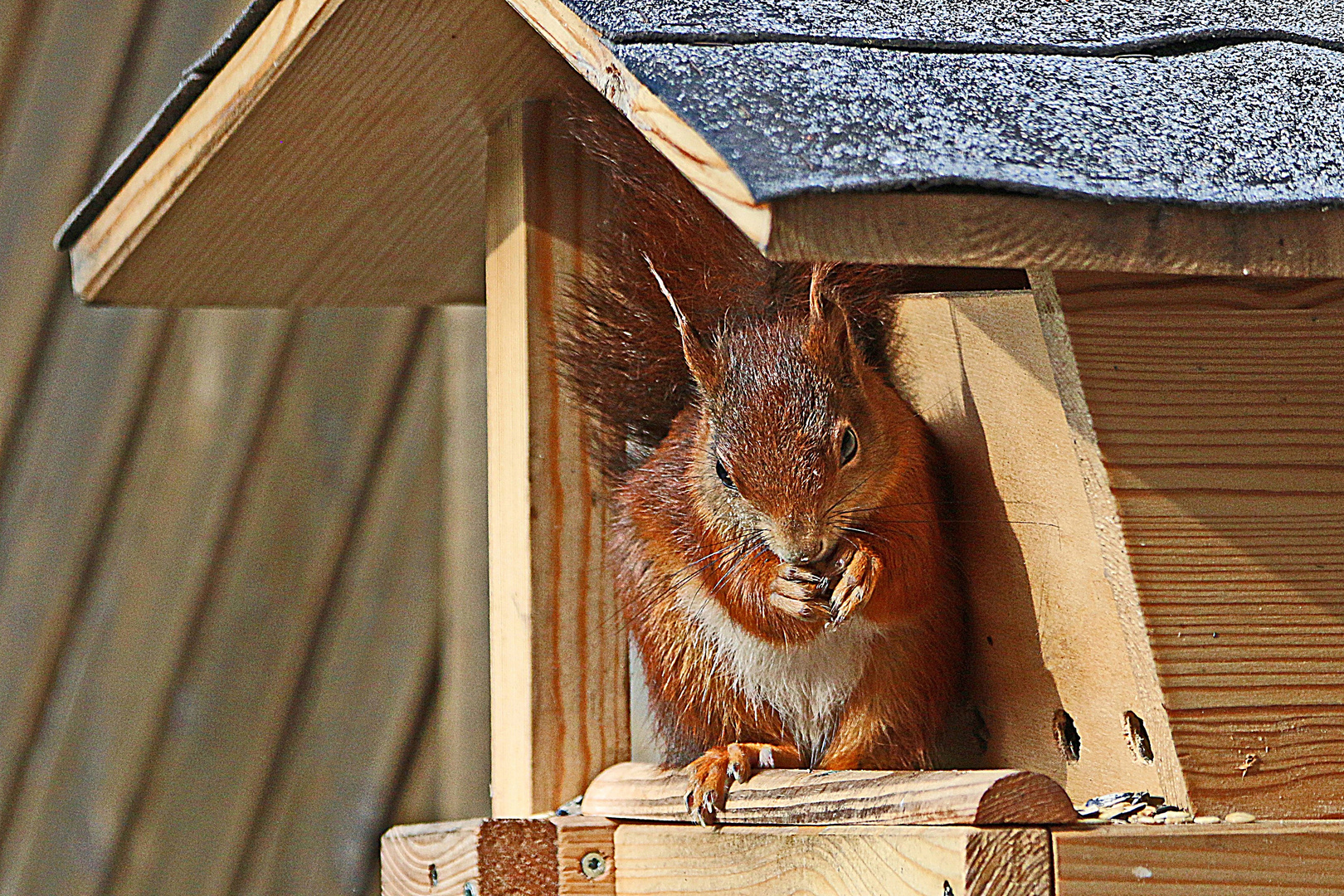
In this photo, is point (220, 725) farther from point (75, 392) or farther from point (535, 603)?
point (535, 603)

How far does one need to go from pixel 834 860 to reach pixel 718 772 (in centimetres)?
16

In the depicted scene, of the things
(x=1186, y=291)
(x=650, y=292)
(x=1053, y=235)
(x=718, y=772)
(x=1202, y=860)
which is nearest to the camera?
(x=1053, y=235)

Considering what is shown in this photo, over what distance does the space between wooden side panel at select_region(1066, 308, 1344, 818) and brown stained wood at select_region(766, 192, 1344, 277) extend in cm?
22

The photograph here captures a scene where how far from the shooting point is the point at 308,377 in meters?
2.63

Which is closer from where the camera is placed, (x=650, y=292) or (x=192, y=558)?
(x=650, y=292)

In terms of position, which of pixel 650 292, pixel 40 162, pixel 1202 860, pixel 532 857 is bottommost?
pixel 1202 860

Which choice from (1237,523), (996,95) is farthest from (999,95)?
(1237,523)

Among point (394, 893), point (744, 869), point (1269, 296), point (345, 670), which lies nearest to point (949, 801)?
point (744, 869)

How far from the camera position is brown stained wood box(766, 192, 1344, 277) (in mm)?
954

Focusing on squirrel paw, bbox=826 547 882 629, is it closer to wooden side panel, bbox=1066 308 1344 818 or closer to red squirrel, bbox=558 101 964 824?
red squirrel, bbox=558 101 964 824

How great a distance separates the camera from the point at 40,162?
245cm

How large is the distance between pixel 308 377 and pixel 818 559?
1.35 meters

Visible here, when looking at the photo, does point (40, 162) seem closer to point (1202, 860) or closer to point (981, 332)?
point (981, 332)

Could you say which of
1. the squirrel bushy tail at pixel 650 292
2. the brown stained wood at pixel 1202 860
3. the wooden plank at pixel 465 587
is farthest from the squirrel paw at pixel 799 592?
the wooden plank at pixel 465 587
